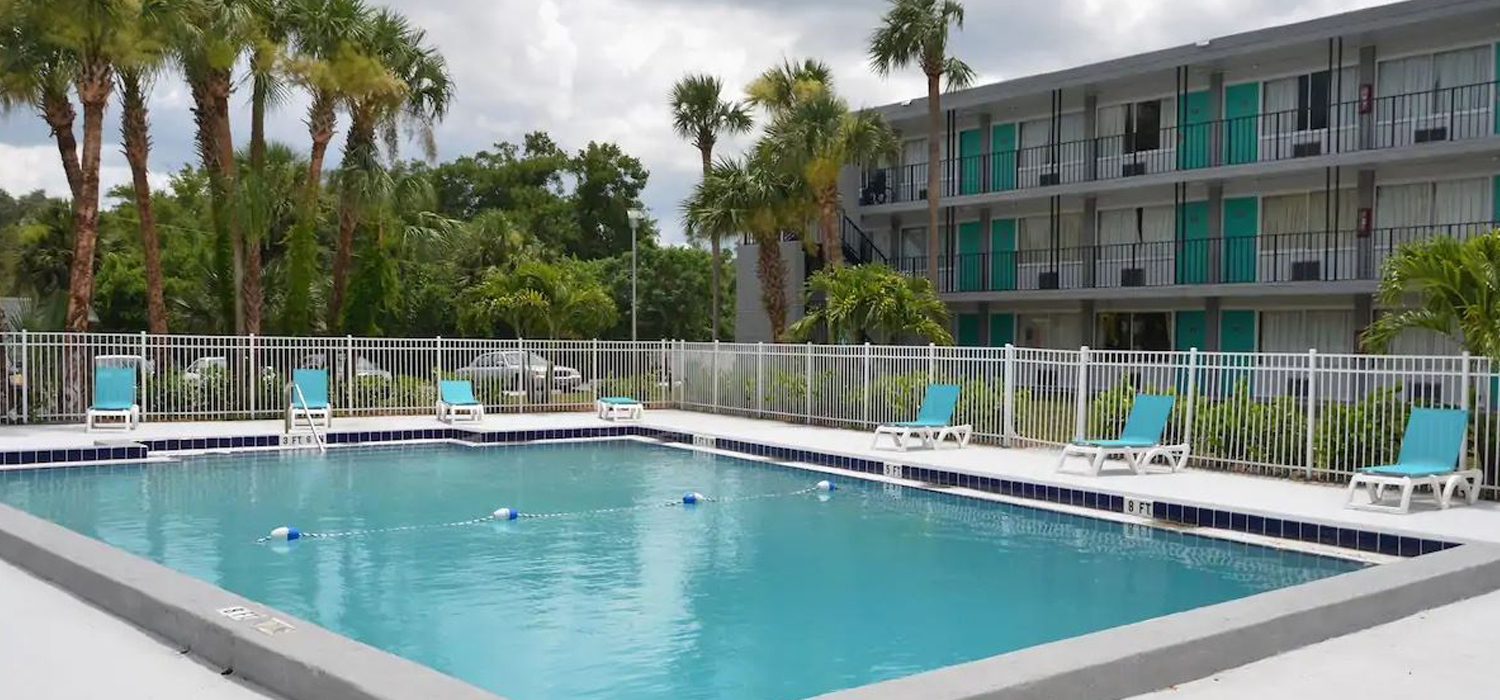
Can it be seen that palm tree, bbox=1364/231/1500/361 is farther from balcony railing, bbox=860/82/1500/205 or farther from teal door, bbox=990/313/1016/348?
teal door, bbox=990/313/1016/348

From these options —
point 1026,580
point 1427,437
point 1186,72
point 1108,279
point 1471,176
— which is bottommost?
point 1026,580

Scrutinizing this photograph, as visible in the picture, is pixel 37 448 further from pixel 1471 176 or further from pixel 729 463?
pixel 1471 176

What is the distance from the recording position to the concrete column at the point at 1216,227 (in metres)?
25.9

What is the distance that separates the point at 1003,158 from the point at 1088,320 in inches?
184

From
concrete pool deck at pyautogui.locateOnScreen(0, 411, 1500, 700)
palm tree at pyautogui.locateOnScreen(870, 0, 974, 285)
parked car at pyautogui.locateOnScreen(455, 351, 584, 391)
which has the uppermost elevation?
palm tree at pyautogui.locateOnScreen(870, 0, 974, 285)

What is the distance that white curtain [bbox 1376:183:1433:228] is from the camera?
77.0ft

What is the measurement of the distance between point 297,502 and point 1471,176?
21824mm

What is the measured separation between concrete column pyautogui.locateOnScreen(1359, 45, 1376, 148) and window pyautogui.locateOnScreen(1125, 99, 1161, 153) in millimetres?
4575

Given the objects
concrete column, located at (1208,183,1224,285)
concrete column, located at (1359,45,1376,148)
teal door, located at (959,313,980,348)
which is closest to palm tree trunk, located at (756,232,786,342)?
teal door, located at (959,313,980,348)

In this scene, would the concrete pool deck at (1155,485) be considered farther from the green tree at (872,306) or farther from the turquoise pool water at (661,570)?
the green tree at (872,306)

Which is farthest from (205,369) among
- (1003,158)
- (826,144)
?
(1003,158)

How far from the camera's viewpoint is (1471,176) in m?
22.9

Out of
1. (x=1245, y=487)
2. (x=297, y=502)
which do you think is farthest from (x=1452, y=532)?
(x=297, y=502)

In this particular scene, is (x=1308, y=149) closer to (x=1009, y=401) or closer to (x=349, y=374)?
(x=1009, y=401)
